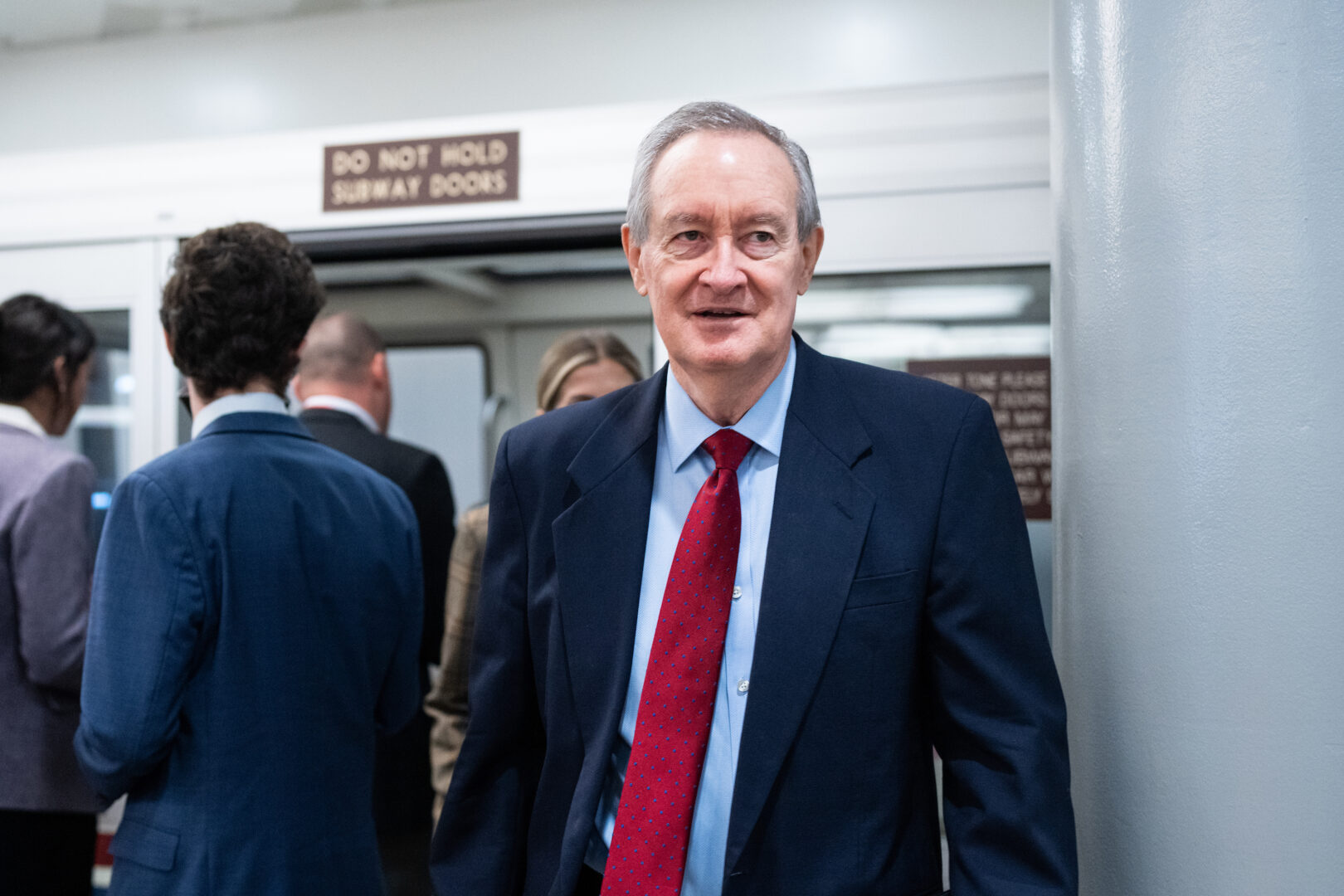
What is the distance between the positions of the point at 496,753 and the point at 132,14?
4519mm

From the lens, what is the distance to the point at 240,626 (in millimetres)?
1830

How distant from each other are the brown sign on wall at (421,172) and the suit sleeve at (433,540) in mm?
822

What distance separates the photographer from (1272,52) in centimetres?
118

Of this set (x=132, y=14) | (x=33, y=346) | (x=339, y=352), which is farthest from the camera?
(x=132, y=14)

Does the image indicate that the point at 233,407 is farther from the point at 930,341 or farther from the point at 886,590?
the point at 930,341

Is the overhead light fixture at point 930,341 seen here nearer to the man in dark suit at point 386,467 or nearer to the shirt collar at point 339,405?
the man in dark suit at point 386,467

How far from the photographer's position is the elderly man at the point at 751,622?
1.19 m

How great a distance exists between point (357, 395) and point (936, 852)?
246 centimetres

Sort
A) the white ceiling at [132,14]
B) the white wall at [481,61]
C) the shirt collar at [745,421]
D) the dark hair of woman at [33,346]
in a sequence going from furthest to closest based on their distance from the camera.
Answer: the white ceiling at [132,14] → the white wall at [481,61] → the dark hair of woman at [33,346] → the shirt collar at [745,421]

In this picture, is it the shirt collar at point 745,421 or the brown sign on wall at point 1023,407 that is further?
the brown sign on wall at point 1023,407

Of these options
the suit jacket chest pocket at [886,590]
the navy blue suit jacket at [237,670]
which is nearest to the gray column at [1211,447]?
the suit jacket chest pocket at [886,590]

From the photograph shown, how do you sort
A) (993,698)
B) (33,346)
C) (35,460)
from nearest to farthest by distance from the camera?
(993,698), (35,460), (33,346)

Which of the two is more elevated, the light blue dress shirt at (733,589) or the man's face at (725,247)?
the man's face at (725,247)

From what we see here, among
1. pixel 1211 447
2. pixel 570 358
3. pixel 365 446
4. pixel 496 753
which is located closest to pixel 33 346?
pixel 365 446
